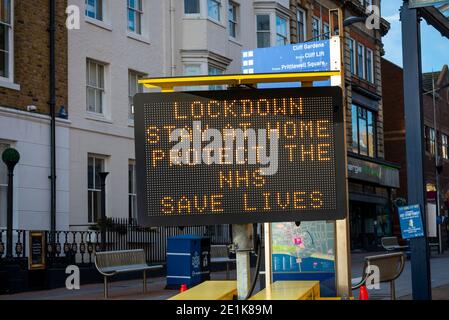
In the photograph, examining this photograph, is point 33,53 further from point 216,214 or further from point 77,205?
point 216,214

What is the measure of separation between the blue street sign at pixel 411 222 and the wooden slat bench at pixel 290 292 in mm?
4870

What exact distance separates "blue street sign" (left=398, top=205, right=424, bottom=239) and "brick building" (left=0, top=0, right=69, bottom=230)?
37.4ft

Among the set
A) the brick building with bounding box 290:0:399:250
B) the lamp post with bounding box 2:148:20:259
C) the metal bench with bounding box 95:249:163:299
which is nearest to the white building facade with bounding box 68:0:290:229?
the metal bench with bounding box 95:249:163:299

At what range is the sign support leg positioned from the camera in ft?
20.4

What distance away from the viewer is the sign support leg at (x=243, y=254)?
20.4ft

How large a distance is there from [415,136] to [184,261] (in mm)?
7428

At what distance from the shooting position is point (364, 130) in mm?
43219

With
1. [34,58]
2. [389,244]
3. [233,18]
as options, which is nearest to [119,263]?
[34,58]

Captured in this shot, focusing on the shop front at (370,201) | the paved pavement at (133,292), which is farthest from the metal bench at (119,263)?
the shop front at (370,201)

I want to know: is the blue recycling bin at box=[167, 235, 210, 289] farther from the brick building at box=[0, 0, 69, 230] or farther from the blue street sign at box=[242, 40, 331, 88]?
the blue street sign at box=[242, 40, 331, 88]

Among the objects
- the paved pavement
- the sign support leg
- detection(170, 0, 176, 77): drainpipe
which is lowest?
the paved pavement

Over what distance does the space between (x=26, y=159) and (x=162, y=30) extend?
28.2 feet

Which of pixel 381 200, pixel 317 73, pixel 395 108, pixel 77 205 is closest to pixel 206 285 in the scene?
pixel 317 73

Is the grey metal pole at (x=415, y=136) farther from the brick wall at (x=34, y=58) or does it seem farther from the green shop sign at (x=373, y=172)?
the green shop sign at (x=373, y=172)
